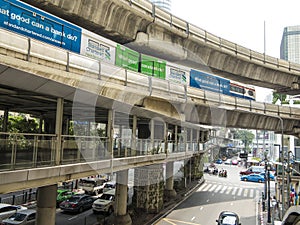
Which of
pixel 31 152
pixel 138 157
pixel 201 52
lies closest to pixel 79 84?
pixel 138 157

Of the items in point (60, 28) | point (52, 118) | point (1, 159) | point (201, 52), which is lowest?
point (1, 159)

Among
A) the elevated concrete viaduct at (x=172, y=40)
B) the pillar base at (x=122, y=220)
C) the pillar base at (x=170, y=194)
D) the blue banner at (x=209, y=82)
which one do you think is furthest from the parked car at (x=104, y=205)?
the elevated concrete viaduct at (x=172, y=40)

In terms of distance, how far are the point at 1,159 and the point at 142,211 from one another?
1766 cm

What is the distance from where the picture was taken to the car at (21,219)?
18.6m

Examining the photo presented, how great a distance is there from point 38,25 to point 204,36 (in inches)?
540

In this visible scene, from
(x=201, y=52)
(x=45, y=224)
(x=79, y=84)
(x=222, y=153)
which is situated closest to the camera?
(x=45, y=224)

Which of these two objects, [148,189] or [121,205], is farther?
[148,189]

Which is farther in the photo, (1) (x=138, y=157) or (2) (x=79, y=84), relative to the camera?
(1) (x=138, y=157)

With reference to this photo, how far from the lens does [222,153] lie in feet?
332

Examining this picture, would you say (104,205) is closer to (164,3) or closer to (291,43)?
(291,43)

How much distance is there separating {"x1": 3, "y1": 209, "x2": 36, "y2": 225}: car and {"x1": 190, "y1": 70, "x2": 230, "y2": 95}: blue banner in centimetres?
1502

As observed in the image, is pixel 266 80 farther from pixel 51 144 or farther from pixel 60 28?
pixel 51 144

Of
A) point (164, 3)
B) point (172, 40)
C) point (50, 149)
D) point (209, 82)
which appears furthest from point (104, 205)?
point (164, 3)

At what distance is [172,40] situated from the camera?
67.9 ft
